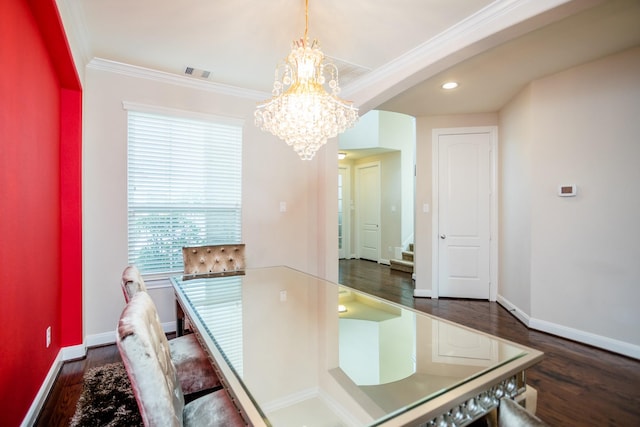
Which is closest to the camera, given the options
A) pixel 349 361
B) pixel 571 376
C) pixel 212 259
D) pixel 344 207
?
pixel 349 361

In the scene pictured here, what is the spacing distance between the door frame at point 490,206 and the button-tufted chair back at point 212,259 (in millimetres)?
2786

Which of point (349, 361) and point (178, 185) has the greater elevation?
point (178, 185)

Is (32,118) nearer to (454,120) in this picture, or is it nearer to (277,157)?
(277,157)

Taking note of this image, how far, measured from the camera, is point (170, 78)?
124 inches

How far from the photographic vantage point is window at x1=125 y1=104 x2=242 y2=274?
3.05 m

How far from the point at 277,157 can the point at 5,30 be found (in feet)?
8.32

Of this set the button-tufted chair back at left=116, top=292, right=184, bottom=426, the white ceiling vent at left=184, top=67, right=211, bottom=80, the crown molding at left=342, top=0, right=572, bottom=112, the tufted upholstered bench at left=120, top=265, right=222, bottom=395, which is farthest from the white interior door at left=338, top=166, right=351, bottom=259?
the button-tufted chair back at left=116, top=292, right=184, bottom=426

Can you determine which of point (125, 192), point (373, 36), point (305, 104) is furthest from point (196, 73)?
point (373, 36)

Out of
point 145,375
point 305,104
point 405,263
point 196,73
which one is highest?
point 196,73

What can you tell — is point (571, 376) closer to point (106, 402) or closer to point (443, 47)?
point (443, 47)

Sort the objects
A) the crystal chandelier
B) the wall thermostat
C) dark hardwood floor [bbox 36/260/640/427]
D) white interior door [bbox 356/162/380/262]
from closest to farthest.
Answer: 1. dark hardwood floor [bbox 36/260/640/427]
2. the crystal chandelier
3. the wall thermostat
4. white interior door [bbox 356/162/380/262]

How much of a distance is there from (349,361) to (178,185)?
105 inches

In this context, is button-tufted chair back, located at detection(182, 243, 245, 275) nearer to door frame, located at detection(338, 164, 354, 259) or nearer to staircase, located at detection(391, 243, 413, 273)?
staircase, located at detection(391, 243, 413, 273)

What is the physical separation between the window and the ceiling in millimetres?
559
